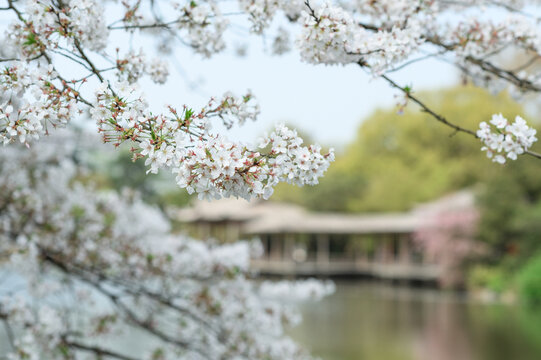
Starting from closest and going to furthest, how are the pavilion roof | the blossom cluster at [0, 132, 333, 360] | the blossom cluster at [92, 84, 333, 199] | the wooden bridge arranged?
the blossom cluster at [92, 84, 333, 199]
the blossom cluster at [0, 132, 333, 360]
the pavilion roof
the wooden bridge

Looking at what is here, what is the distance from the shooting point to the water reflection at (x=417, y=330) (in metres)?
9.21

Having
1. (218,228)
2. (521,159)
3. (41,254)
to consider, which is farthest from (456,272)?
(41,254)

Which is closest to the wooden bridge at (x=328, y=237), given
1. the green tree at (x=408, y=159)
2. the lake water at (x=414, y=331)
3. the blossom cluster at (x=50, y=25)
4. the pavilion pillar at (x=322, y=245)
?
the pavilion pillar at (x=322, y=245)

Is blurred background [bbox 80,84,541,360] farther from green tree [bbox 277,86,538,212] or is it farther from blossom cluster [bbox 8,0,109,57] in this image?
blossom cluster [bbox 8,0,109,57]

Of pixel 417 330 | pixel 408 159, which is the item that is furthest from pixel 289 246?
→ pixel 417 330

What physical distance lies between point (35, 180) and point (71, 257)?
1463 mm

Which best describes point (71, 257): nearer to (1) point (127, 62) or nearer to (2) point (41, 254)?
(2) point (41, 254)

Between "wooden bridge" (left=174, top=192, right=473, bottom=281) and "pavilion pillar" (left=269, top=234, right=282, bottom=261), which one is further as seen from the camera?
"pavilion pillar" (left=269, top=234, right=282, bottom=261)

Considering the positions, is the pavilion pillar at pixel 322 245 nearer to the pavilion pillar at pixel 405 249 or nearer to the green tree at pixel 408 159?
the green tree at pixel 408 159

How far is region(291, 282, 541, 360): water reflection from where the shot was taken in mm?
9211

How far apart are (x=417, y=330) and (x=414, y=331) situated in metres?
0.14

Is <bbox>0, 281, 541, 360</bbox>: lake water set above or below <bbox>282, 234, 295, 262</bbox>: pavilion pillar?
below

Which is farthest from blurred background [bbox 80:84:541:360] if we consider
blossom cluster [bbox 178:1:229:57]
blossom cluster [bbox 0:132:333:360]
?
blossom cluster [bbox 178:1:229:57]

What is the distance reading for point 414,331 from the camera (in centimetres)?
1134
